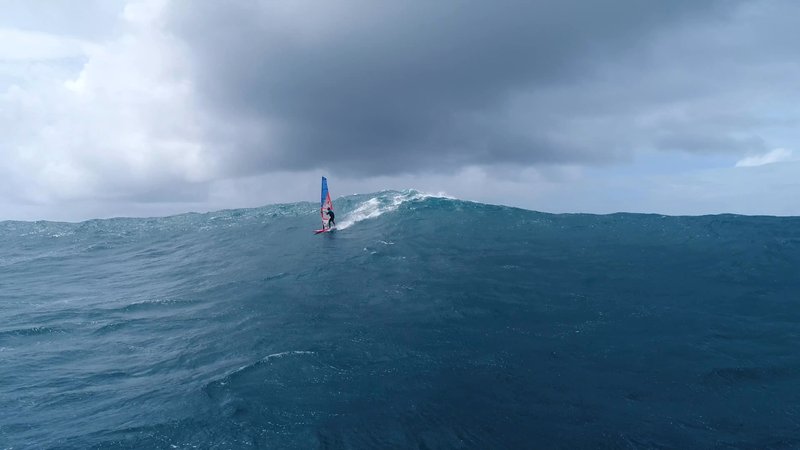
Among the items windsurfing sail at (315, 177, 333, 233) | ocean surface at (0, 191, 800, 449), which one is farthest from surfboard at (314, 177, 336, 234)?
ocean surface at (0, 191, 800, 449)

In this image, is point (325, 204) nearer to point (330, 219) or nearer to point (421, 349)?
point (330, 219)

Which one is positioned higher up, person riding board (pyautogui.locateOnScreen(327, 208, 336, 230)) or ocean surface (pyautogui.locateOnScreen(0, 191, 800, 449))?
person riding board (pyautogui.locateOnScreen(327, 208, 336, 230))

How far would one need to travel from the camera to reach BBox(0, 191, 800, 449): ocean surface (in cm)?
1533

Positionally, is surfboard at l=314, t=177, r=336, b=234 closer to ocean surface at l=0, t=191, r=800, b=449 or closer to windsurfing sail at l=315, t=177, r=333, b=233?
windsurfing sail at l=315, t=177, r=333, b=233

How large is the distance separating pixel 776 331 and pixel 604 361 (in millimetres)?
11762

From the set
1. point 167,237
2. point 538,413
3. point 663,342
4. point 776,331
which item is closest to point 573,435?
point 538,413

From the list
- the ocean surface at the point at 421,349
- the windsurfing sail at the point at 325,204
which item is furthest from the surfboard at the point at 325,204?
the ocean surface at the point at 421,349

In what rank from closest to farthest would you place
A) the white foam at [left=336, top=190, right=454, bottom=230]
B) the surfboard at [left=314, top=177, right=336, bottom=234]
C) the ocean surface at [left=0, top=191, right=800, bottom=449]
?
the ocean surface at [left=0, top=191, right=800, bottom=449] < the surfboard at [left=314, top=177, right=336, bottom=234] < the white foam at [left=336, top=190, right=454, bottom=230]

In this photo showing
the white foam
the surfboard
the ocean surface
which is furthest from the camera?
the white foam

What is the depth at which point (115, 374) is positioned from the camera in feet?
70.9

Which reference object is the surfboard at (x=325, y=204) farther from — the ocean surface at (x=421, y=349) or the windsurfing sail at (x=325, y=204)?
the ocean surface at (x=421, y=349)

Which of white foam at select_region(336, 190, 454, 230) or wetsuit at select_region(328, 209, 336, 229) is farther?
white foam at select_region(336, 190, 454, 230)

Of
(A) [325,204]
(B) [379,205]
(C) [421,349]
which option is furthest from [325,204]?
(C) [421,349]

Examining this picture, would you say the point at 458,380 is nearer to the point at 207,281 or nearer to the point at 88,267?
the point at 207,281
